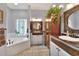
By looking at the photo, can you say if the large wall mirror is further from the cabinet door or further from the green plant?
the cabinet door

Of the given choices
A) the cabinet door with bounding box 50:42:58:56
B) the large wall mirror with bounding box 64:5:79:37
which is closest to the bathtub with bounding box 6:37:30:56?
the cabinet door with bounding box 50:42:58:56

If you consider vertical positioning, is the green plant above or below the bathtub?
above

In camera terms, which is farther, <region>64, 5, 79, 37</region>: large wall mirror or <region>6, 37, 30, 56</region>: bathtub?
<region>6, 37, 30, 56</region>: bathtub

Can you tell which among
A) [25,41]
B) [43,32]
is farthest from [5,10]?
[25,41]

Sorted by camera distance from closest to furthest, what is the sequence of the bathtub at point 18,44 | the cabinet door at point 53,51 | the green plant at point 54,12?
the cabinet door at point 53,51 → the green plant at point 54,12 → the bathtub at point 18,44

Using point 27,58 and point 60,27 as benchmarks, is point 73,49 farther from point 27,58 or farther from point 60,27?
point 60,27

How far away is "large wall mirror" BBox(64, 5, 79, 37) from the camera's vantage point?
2.79 m

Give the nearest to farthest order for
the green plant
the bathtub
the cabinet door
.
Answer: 1. the cabinet door
2. the green plant
3. the bathtub

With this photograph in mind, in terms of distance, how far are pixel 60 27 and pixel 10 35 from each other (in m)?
0.98

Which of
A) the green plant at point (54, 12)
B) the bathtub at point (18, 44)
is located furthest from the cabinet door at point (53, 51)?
the bathtub at point (18, 44)

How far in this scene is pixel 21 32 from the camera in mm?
2920

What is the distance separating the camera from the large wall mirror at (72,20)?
2.79 metres

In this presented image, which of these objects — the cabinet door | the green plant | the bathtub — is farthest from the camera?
the bathtub

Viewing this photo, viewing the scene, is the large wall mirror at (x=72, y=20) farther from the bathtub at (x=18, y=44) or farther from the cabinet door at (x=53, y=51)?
the bathtub at (x=18, y=44)
